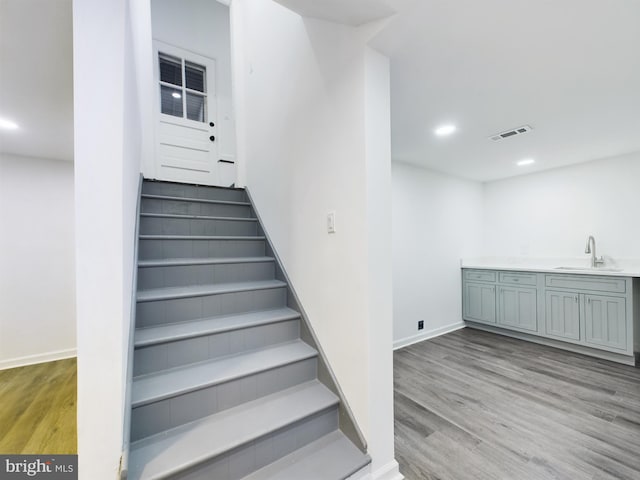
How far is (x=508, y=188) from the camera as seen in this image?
4.16m

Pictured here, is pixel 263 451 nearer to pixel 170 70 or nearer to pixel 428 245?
pixel 428 245

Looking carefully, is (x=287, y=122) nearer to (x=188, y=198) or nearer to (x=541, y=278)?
(x=188, y=198)

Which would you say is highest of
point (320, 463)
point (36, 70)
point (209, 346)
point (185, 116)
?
point (185, 116)

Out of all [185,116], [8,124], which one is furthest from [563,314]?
[8,124]

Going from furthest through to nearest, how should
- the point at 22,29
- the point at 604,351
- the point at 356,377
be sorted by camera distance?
the point at 604,351 < the point at 356,377 < the point at 22,29

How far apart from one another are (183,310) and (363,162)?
1459 millimetres

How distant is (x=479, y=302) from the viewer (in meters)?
3.90

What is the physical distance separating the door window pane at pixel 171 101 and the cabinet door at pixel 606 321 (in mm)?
5496

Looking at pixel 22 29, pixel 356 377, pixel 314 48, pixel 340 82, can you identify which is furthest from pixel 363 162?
pixel 22 29

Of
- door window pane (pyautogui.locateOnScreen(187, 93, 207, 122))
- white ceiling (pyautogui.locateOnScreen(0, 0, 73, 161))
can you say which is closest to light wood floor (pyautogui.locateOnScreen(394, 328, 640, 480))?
white ceiling (pyautogui.locateOnScreen(0, 0, 73, 161))

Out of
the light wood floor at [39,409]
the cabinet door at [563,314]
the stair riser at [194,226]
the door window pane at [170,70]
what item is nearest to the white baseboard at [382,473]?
the light wood floor at [39,409]

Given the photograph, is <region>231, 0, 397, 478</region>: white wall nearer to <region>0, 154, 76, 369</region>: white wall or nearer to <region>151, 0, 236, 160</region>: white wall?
<region>151, 0, 236, 160</region>: white wall

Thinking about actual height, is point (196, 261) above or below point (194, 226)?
below

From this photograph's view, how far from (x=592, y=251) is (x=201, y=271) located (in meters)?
4.39
